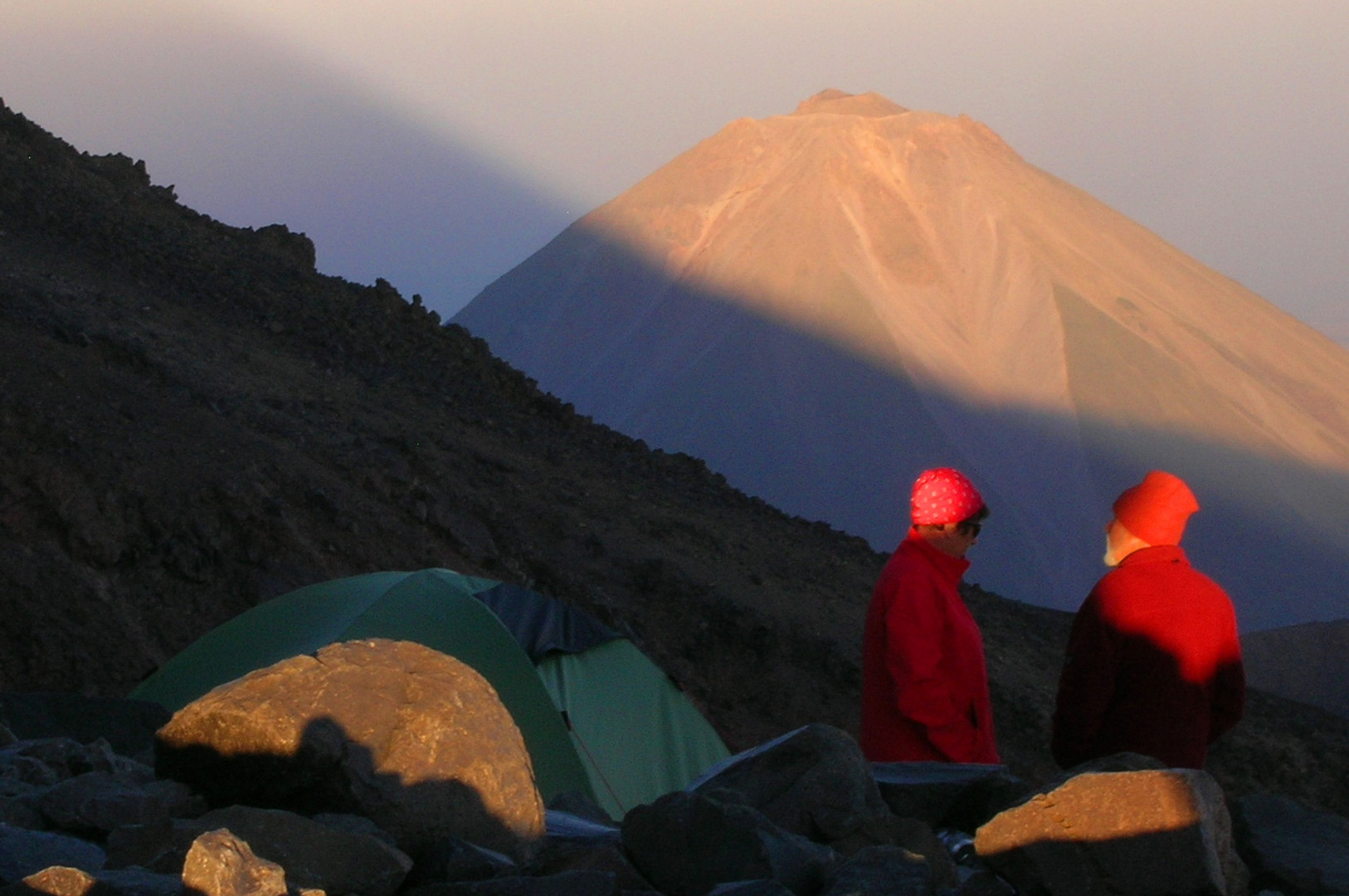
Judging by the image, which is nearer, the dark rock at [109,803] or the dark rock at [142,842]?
the dark rock at [142,842]

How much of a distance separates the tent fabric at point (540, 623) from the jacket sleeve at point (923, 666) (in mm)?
3340

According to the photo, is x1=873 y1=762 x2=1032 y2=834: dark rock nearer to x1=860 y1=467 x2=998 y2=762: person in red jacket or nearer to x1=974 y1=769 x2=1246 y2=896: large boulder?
x1=860 y1=467 x2=998 y2=762: person in red jacket

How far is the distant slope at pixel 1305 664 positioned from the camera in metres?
20.3

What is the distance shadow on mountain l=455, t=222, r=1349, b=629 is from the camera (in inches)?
1495

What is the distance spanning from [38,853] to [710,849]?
133 centimetres

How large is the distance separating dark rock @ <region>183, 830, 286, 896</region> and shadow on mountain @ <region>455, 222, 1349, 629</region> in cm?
3404

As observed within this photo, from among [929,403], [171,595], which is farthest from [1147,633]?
[929,403]

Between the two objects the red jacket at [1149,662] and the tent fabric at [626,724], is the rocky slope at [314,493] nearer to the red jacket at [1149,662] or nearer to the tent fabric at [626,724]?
the tent fabric at [626,724]

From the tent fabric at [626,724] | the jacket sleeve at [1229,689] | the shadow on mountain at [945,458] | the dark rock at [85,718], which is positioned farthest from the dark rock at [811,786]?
the shadow on mountain at [945,458]

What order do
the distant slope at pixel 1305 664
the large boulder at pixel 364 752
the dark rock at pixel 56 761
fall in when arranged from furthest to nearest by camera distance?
the distant slope at pixel 1305 664
the dark rock at pixel 56 761
the large boulder at pixel 364 752

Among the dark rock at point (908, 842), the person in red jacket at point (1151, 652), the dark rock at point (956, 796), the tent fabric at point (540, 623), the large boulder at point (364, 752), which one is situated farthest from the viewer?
the tent fabric at point (540, 623)

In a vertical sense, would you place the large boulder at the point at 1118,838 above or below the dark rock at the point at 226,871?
above

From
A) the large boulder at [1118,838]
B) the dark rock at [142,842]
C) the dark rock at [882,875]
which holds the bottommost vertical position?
the dark rock at [142,842]

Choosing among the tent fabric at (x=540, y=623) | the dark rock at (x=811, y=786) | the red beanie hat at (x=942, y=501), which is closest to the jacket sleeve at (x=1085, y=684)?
the red beanie hat at (x=942, y=501)
